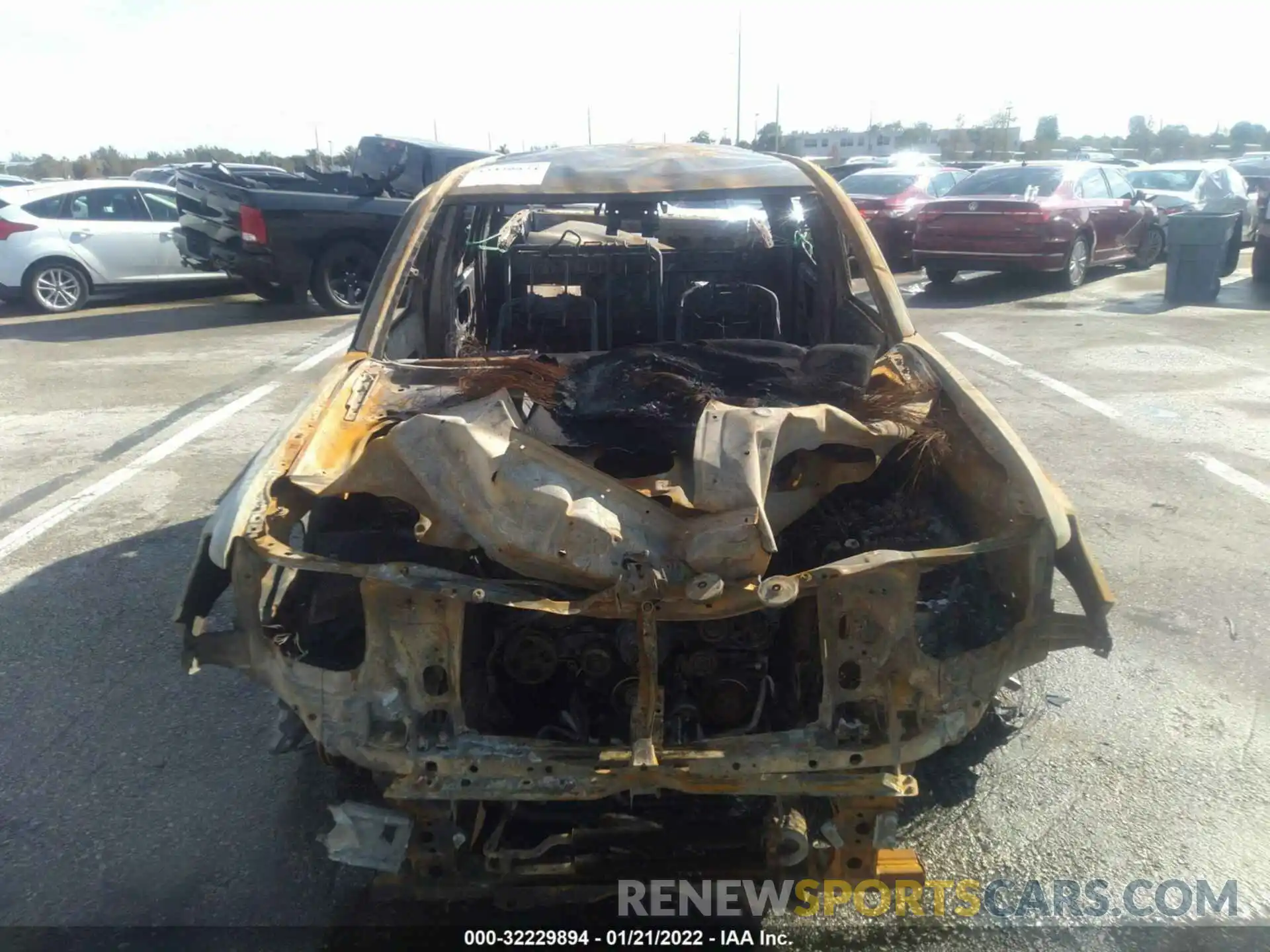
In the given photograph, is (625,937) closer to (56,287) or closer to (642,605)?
(642,605)

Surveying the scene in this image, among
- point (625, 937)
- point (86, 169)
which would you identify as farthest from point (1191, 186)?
point (86, 169)

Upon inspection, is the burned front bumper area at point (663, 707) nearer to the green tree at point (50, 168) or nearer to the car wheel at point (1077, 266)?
the car wheel at point (1077, 266)

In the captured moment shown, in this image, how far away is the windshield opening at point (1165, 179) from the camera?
17609mm

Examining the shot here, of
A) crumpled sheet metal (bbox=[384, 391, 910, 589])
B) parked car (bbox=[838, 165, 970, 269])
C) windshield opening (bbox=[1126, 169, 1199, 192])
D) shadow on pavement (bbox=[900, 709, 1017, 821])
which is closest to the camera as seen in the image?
crumpled sheet metal (bbox=[384, 391, 910, 589])

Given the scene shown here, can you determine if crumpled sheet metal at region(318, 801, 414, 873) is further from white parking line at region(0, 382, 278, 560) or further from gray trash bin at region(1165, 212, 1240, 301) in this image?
gray trash bin at region(1165, 212, 1240, 301)

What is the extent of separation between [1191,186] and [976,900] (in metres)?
18.4

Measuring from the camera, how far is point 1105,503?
18.4 ft

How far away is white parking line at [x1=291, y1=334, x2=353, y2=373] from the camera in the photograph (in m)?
9.25

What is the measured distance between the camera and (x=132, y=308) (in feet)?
42.7

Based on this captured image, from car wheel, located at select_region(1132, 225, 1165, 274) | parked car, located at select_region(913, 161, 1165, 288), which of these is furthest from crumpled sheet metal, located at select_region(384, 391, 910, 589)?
car wheel, located at select_region(1132, 225, 1165, 274)

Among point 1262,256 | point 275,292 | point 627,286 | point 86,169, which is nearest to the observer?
point 627,286

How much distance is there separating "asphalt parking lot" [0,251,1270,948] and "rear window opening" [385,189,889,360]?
5.61ft

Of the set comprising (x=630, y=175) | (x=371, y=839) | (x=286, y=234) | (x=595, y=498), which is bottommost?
(x=371, y=839)

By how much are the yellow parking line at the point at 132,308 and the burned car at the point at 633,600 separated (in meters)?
10.6
